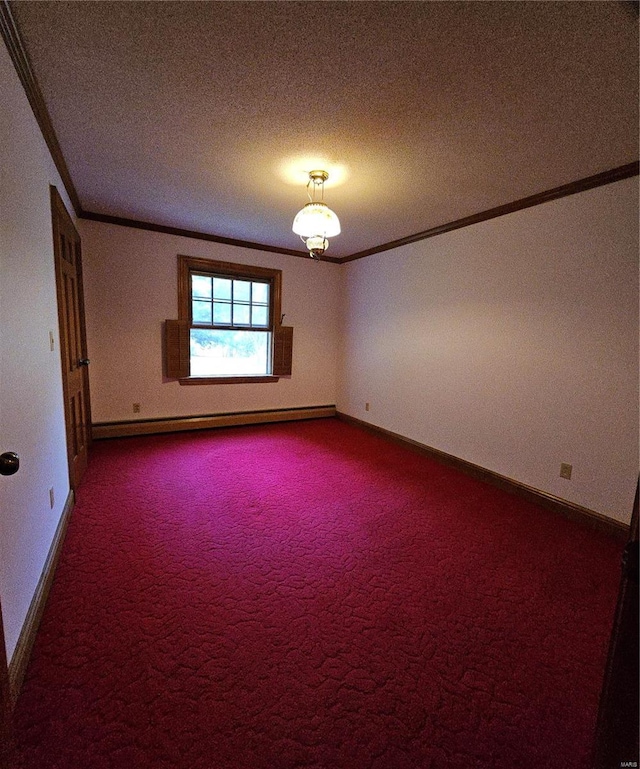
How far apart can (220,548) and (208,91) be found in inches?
96.9

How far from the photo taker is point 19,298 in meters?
1.52

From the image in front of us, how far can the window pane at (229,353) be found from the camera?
14.6ft

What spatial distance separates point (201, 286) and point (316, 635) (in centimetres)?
391

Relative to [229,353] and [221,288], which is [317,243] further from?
[229,353]

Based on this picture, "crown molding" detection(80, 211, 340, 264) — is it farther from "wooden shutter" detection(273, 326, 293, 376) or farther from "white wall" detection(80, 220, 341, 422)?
"wooden shutter" detection(273, 326, 293, 376)

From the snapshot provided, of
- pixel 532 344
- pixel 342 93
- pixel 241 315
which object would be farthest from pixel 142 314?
pixel 532 344

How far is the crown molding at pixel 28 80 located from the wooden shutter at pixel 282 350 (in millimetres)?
2711

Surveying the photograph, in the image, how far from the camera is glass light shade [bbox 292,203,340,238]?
2398 millimetres

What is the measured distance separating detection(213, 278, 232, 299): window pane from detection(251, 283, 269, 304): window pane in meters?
0.33

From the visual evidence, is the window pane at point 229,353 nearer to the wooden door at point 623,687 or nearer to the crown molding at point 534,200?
the crown molding at point 534,200

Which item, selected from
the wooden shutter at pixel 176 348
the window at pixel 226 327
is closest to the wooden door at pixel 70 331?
the wooden shutter at pixel 176 348

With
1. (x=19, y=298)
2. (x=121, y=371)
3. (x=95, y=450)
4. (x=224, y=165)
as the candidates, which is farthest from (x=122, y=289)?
(x=19, y=298)

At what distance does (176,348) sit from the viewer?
4156 mm

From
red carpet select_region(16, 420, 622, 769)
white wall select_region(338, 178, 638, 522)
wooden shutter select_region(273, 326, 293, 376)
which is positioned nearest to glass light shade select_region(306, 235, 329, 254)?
white wall select_region(338, 178, 638, 522)
